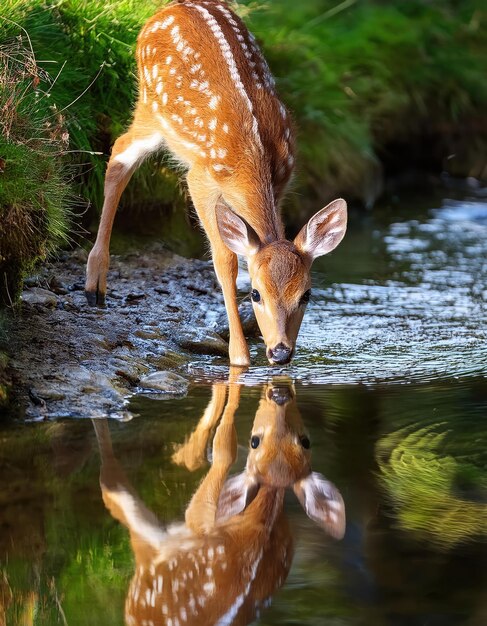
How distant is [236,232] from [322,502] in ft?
6.88

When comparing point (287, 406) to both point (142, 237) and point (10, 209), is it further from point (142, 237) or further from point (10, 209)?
point (142, 237)

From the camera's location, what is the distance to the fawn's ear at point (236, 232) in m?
5.89

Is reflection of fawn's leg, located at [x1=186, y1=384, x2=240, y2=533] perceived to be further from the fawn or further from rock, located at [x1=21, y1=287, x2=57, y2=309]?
rock, located at [x1=21, y1=287, x2=57, y2=309]

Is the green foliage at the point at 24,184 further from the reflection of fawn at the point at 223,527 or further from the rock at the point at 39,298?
the reflection of fawn at the point at 223,527

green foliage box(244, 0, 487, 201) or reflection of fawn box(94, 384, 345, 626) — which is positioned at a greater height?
reflection of fawn box(94, 384, 345, 626)

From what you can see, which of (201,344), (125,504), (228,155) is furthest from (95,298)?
(125,504)

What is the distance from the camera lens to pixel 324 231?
593 cm

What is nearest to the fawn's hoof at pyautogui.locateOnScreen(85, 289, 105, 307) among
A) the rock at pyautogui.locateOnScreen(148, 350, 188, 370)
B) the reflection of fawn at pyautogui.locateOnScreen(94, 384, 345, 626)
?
the rock at pyautogui.locateOnScreen(148, 350, 188, 370)

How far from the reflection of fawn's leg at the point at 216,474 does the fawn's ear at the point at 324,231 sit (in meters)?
0.85

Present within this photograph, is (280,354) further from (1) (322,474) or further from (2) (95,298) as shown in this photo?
(2) (95,298)

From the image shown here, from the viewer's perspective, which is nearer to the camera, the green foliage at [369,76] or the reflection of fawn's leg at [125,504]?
the reflection of fawn's leg at [125,504]

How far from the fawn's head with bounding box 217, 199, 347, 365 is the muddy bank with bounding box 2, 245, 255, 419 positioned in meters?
0.47

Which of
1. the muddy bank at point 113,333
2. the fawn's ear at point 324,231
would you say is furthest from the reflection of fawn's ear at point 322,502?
the fawn's ear at point 324,231

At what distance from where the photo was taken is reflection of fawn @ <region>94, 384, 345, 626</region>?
11.2ft
